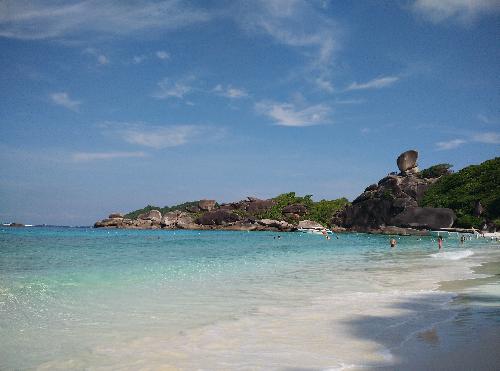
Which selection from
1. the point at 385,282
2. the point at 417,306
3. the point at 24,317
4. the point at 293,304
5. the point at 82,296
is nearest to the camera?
the point at 24,317

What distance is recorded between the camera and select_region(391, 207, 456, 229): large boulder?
68500 mm

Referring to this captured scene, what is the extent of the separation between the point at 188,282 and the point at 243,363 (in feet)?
25.7

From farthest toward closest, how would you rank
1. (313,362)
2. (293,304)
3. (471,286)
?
(471,286) < (293,304) < (313,362)

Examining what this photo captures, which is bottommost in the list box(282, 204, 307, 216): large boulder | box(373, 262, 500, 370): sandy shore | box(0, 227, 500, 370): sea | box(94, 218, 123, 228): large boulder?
box(0, 227, 500, 370): sea

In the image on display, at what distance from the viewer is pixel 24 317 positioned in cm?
796

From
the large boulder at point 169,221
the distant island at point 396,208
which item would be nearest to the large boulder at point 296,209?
the distant island at point 396,208

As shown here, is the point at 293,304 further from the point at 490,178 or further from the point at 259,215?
the point at 259,215

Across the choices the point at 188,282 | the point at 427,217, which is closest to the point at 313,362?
the point at 188,282

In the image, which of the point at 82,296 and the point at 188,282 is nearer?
the point at 82,296

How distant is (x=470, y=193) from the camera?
75.1 m

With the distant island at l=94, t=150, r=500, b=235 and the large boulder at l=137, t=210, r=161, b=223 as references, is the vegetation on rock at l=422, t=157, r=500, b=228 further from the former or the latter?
the large boulder at l=137, t=210, r=161, b=223

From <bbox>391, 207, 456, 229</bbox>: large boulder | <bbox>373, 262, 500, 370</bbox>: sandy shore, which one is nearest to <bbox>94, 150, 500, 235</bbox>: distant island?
<bbox>391, 207, 456, 229</bbox>: large boulder

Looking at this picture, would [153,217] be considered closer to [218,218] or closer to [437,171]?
[218,218]

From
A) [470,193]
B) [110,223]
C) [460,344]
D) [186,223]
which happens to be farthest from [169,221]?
[460,344]
